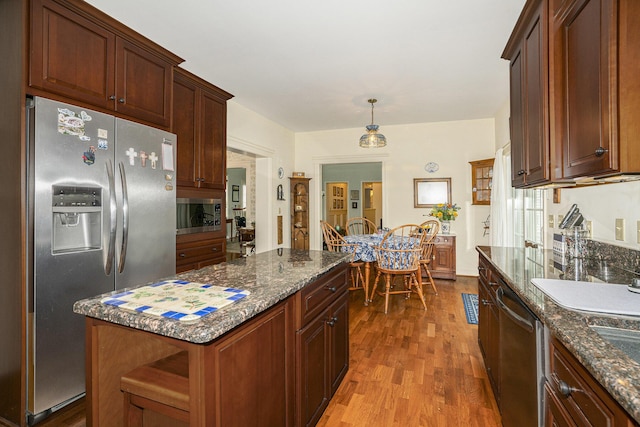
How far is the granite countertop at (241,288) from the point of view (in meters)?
0.95

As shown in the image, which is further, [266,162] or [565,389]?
[266,162]

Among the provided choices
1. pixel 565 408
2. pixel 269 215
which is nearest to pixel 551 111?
pixel 565 408

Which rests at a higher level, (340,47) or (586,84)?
(340,47)

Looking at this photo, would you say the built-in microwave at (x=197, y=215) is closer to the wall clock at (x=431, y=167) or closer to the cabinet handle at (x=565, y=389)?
the cabinet handle at (x=565, y=389)

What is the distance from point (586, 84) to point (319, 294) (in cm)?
154

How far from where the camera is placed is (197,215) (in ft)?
10.6

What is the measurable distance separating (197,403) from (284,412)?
0.60 m

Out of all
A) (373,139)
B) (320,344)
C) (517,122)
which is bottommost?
(320,344)

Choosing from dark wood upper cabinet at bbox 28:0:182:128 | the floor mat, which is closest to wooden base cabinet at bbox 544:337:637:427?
the floor mat

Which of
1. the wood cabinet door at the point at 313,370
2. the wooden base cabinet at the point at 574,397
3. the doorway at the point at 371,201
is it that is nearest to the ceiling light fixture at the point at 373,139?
the wood cabinet door at the point at 313,370

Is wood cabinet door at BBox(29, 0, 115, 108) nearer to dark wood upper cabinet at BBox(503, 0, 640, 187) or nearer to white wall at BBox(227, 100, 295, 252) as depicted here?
white wall at BBox(227, 100, 295, 252)

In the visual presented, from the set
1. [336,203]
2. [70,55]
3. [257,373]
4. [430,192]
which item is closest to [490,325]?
[257,373]

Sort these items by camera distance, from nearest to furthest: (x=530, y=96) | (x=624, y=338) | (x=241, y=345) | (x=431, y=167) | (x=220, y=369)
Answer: (x=624, y=338), (x=220, y=369), (x=241, y=345), (x=530, y=96), (x=431, y=167)

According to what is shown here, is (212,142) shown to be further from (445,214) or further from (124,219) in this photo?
(445,214)
